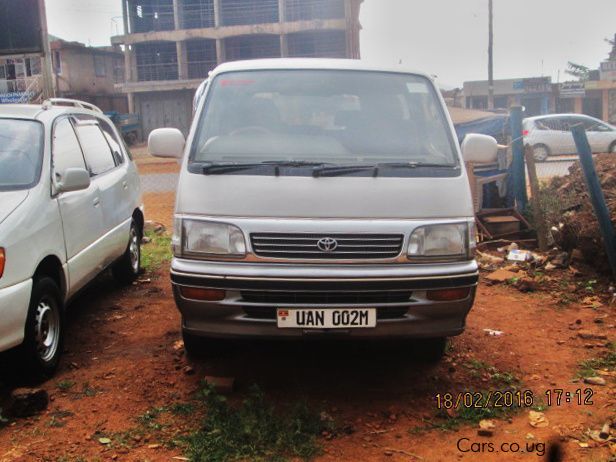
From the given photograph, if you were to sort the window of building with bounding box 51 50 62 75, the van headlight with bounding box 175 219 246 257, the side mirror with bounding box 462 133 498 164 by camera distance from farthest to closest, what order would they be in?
the window of building with bounding box 51 50 62 75 < the side mirror with bounding box 462 133 498 164 < the van headlight with bounding box 175 219 246 257

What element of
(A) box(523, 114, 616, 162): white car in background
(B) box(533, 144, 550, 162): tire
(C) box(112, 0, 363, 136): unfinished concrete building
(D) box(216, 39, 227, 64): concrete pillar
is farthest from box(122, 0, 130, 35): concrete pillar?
(B) box(533, 144, 550, 162): tire

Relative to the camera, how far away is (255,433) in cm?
321

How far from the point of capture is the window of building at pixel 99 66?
40919 mm

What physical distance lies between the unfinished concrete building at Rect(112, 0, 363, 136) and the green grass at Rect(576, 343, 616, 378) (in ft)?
104

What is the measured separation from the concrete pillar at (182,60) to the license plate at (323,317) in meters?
35.3

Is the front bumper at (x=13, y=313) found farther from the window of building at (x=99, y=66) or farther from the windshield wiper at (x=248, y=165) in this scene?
the window of building at (x=99, y=66)

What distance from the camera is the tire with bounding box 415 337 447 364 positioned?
407 cm

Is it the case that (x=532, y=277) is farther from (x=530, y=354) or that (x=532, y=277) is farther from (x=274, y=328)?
(x=274, y=328)

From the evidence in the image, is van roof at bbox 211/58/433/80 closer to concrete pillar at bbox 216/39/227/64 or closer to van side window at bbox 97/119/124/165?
van side window at bbox 97/119/124/165

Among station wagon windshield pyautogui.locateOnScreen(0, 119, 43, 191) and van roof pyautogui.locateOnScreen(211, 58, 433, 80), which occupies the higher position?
van roof pyautogui.locateOnScreen(211, 58, 433, 80)

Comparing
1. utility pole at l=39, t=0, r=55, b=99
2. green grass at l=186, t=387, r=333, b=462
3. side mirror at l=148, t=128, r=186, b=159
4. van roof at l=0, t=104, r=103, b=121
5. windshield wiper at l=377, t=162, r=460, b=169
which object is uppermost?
utility pole at l=39, t=0, r=55, b=99

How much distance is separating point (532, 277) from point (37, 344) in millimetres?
4737

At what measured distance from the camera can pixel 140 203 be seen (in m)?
6.63

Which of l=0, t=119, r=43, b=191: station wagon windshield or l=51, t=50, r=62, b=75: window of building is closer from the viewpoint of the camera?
l=0, t=119, r=43, b=191: station wagon windshield
